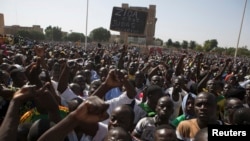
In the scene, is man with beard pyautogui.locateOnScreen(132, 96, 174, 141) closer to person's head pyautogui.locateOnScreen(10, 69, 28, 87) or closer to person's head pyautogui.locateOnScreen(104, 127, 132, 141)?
person's head pyautogui.locateOnScreen(104, 127, 132, 141)

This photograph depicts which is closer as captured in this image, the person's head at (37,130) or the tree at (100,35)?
the person's head at (37,130)

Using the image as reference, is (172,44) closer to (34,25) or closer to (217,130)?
(34,25)

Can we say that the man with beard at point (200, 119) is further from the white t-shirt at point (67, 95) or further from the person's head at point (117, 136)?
the white t-shirt at point (67, 95)

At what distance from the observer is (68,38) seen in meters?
61.9

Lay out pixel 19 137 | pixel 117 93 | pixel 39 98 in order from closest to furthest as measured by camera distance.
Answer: pixel 19 137, pixel 39 98, pixel 117 93

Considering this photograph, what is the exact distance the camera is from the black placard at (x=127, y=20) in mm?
17520

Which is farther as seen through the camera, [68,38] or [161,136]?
[68,38]

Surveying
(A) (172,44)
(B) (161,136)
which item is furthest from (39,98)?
(A) (172,44)

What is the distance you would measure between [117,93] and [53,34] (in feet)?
199

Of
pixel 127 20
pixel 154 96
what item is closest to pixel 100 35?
pixel 127 20

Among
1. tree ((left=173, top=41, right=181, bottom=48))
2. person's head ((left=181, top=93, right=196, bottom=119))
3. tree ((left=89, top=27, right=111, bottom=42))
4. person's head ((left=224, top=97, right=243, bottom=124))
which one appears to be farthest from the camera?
tree ((left=89, top=27, right=111, bottom=42))

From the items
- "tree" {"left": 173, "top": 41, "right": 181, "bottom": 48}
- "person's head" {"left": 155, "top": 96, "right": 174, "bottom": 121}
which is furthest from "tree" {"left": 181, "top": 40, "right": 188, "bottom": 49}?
"person's head" {"left": 155, "top": 96, "right": 174, "bottom": 121}

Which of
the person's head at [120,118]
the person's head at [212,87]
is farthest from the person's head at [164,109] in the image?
the person's head at [212,87]

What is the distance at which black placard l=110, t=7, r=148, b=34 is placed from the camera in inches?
690
